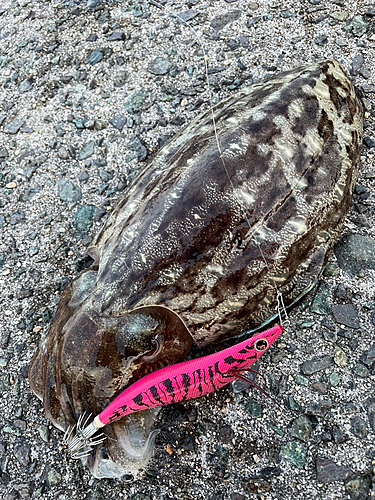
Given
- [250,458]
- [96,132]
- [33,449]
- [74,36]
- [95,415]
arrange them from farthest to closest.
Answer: [74,36] → [96,132] → [33,449] → [250,458] → [95,415]

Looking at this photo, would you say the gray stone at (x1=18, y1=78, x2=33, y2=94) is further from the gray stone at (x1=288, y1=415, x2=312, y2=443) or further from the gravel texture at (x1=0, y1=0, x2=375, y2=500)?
the gray stone at (x1=288, y1=415, x2=312, y2=443)

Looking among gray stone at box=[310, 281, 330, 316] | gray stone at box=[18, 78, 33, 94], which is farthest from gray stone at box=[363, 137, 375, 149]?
gray stone at box=[18, 78, 33, 94]

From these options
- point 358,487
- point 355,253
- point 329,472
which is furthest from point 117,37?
point 358,487

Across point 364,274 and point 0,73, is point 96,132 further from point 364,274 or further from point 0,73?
point 364,274

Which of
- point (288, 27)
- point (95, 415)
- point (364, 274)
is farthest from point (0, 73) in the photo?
point (364, 274)

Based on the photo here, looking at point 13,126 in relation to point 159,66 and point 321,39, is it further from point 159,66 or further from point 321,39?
point 321,39

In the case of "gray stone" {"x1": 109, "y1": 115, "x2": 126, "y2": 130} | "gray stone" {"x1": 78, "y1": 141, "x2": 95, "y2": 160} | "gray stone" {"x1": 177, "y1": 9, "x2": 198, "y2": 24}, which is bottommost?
"gray stone" {"x1": 78, "y1": 141, "x2": 95, "y2": 160}
